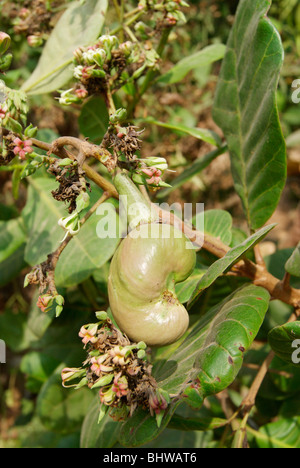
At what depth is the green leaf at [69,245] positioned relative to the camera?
1.22 m

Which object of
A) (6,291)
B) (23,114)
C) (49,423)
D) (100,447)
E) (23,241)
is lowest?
(6,291)

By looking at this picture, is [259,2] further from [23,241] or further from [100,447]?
[100,447]

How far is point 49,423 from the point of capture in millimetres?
1643

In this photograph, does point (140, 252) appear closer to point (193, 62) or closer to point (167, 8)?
point (167, 8)

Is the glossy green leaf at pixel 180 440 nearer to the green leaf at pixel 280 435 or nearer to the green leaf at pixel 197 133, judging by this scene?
the green leaf at pixel 280 435

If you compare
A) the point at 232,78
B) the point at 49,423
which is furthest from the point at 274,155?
the point at 49,423

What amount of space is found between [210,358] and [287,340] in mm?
238

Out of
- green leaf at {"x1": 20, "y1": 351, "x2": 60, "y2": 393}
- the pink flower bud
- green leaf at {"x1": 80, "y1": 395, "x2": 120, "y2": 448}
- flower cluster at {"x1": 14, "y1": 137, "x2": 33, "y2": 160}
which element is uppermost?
flower cluster at {"x1": 14, "y1": 137, "x2": 33, "y2": 160}

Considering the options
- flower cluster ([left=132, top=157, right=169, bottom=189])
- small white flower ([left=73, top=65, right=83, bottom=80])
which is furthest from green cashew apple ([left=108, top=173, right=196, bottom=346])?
small white flower ([left=73, top=65, right=83, bottom=80])

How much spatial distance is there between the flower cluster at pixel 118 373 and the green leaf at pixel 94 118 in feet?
2.65

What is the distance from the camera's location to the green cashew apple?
80 centimetres

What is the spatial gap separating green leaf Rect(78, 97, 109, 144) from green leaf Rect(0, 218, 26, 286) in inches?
16.5

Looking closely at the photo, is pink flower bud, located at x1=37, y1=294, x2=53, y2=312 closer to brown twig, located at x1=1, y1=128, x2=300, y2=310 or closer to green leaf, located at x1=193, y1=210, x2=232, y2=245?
brown twig, located at x1=1, y1=128, x2=300, y2=310
